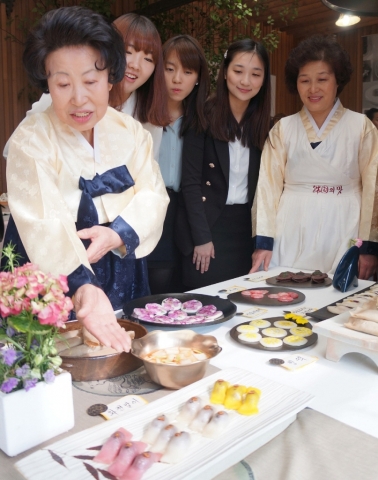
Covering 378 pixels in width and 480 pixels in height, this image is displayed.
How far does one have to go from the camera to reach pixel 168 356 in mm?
1104

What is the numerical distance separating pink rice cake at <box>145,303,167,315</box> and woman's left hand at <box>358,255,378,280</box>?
1.35 meters

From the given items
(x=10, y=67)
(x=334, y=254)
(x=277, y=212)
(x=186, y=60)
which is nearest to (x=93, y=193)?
(x=186, y=60)

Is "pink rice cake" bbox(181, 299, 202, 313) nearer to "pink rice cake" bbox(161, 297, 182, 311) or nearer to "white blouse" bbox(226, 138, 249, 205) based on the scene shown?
"pink rice cake" bbox(161, 297, 182, 311)

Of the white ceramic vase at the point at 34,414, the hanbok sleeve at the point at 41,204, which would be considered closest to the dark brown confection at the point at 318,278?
the hanbok sleeve at the point at 41,204

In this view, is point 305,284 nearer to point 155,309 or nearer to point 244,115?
point 155,309

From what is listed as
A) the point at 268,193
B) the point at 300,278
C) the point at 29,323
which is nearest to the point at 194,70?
the point at 268,193

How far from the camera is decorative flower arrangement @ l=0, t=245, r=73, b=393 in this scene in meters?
0.78

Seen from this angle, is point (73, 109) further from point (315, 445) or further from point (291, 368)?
point (315, 445)

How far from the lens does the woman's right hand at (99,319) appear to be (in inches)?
41.8

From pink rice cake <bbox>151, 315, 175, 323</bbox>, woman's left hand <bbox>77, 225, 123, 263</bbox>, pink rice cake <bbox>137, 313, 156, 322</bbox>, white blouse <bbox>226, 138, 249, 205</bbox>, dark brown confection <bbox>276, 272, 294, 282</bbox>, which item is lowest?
pink rice cake <bbox>151, 315, 175, 323</bbox>

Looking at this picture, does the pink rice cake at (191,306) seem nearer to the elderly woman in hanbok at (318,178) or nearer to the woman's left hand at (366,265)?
the elderly woman in hanbok at (318,178)

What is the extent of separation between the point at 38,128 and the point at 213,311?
2.50 ft

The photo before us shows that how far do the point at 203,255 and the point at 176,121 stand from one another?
72 cm

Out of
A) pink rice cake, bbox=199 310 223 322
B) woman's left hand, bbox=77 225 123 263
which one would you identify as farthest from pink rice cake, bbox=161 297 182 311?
woman's left hand, bbox=77 225 123 263
